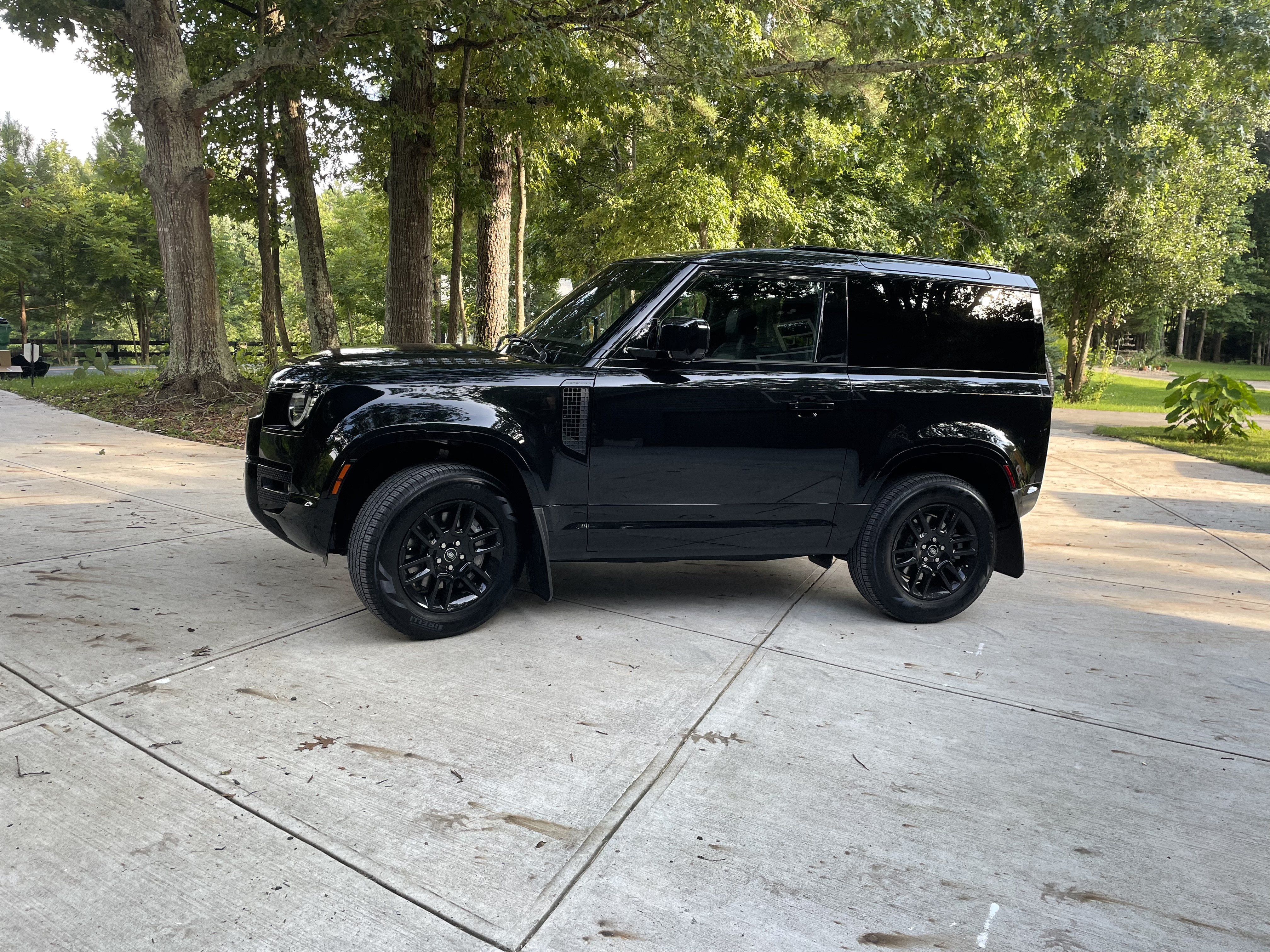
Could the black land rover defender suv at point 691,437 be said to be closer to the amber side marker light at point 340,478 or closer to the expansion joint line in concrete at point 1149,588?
the amber side marker light at point 340,478

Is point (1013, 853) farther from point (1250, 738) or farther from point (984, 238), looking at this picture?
point (984, 238)

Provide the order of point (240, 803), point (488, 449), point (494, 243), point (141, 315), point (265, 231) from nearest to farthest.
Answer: point (240, 803) < point (488, 449) < point (494, 243) < point (265, 231) < point (141, 315)

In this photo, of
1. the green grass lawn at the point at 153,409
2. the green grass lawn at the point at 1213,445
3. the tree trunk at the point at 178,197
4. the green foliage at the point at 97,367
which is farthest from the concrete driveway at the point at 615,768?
the green foliage at the point at 97,367

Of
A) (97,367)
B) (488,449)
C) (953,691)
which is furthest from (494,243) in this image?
(953,691)

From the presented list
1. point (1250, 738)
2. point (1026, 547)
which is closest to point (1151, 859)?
point (1250, 738)

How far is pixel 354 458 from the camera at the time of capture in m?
4.07

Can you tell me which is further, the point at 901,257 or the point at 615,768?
the point at 901,257

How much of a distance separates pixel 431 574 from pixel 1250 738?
3.53 meters

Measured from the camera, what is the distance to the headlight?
4109 mm

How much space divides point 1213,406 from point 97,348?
38.9 metres

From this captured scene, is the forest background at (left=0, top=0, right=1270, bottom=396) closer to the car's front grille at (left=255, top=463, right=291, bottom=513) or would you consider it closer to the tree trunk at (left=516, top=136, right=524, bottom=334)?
the tree trunk at (left=516, top=136, right=524, bottom=334)

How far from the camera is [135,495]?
23.4 feet

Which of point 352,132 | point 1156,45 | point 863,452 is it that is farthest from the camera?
point 352,132

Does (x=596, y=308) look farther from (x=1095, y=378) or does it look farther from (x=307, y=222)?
(x=1095, y=378)
